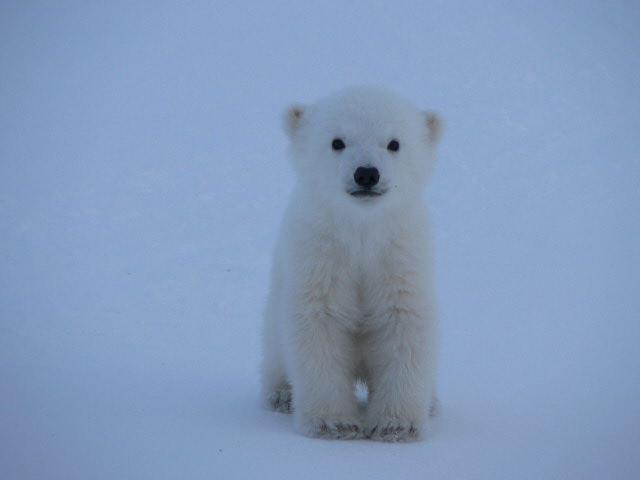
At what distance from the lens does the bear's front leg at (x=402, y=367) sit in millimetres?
4184

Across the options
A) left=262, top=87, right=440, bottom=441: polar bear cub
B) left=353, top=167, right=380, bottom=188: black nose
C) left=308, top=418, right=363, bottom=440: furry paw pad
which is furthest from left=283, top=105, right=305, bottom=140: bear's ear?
left=308, top=418, right=363, bottom=440: furry paw pad

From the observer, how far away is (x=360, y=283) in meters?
4.38

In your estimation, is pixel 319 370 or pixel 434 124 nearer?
pixel 319 370

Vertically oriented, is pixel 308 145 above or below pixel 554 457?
above

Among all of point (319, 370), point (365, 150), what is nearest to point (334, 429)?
point (319, 370)

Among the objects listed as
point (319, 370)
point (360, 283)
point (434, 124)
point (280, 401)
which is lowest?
point (280, 401)

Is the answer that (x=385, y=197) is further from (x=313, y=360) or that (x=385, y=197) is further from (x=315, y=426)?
(x=315, y=426)

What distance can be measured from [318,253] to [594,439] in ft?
5.57

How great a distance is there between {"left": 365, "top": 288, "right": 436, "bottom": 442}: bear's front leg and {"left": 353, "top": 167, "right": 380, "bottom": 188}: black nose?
0.61 meters

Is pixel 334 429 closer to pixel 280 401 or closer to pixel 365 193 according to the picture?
pixel 280 401

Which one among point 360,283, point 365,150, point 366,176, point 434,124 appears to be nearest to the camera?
point 366,176

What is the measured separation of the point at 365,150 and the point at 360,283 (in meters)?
0.73

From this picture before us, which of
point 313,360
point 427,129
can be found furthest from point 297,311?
point 427,129

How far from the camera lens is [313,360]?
4250mm
